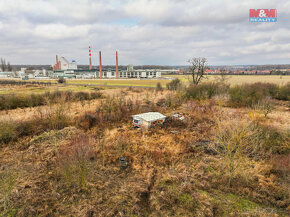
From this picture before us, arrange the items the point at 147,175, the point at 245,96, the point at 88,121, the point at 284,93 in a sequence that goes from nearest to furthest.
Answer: the point at 147,175 < the point at 88,121 < the point at 245,96 < the point at 284,93

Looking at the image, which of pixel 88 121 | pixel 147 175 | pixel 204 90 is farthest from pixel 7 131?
pixel 204 90

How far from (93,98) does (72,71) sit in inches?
3327

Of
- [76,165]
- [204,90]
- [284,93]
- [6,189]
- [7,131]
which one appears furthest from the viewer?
[284,93]

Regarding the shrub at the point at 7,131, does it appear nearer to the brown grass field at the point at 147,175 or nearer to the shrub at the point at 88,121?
the brown grass field at the point at 147,175

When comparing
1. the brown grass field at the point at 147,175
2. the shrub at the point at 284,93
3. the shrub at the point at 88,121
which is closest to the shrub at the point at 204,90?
the shrub at the point at 284,93

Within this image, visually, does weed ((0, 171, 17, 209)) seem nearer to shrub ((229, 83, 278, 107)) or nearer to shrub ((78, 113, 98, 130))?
shrub ((78, 113, 98, 130))

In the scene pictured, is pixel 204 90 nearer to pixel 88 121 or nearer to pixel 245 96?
pixel 245 96

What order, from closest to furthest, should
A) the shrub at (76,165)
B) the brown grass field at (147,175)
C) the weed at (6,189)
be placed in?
1. the weed at (6,189)
2. the brown grass field at (147,175)
3. the shrub at (76,165)

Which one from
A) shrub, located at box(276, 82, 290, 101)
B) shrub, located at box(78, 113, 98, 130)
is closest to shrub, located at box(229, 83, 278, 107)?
shrub, located at box(276, 82, 290, 101)

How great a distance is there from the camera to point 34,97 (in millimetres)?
23734

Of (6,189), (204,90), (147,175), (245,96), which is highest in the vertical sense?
(204,90)

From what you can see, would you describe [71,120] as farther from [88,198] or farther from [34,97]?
[34,97]

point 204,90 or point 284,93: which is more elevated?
point 204,90

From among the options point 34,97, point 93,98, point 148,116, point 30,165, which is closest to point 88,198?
point 30,165
